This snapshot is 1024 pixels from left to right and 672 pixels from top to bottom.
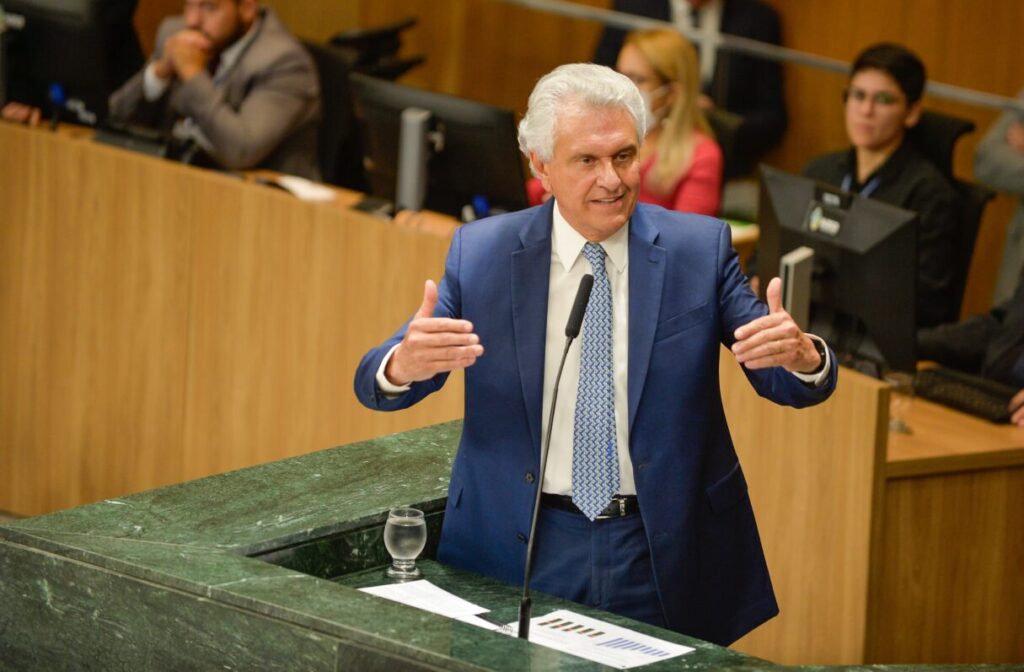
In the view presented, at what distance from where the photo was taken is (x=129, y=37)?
6.38 metres

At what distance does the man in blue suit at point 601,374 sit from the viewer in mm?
2916

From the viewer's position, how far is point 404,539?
119 inches

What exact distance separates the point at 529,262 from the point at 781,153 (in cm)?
476

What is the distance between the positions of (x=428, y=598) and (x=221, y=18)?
3.49 metres

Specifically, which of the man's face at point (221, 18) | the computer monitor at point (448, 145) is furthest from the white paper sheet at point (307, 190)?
the man's face at point (221, 18)

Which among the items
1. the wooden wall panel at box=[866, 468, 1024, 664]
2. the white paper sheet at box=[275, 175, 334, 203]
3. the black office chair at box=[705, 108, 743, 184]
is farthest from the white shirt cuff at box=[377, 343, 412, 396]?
the black office chair at box=[705, 108, 743, 184]

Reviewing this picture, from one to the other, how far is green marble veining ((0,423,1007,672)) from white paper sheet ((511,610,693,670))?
0.13 ft

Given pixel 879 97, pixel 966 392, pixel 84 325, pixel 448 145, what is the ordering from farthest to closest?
1. pixel 84 325
2. pixel 879 97
3. pixel 448 145
4. pixel 966 392

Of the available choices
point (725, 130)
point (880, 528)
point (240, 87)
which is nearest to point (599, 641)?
point (880, 528)

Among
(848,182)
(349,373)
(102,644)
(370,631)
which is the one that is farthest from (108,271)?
(370,631)

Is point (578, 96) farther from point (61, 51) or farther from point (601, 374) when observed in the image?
point (61, 51)

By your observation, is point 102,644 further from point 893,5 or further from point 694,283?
point 893,5

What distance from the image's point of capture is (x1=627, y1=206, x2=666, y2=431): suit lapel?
2928 millimetres

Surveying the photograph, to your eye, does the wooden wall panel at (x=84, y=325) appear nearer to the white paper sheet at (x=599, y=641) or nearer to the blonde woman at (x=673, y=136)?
the blonde woman at (x=673, y=136)
